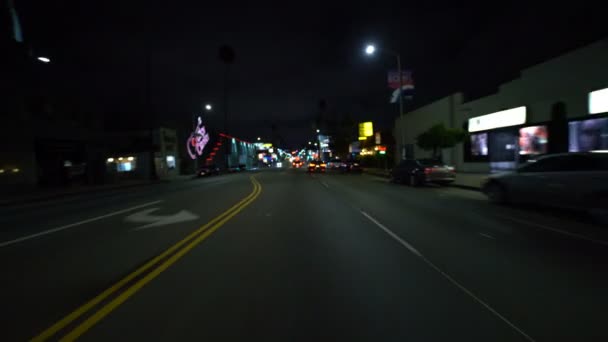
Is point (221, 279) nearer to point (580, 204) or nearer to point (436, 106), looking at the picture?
point (580, 204)

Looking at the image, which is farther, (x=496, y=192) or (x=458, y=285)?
(x=496, y=192)

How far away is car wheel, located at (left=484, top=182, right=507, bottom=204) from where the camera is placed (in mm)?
11398

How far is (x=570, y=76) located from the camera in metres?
19.4

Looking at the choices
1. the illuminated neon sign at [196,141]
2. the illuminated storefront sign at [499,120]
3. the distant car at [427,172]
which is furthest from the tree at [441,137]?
the illuminated neon sign at [196,141]

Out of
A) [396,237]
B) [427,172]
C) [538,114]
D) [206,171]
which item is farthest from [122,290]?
[206,171]

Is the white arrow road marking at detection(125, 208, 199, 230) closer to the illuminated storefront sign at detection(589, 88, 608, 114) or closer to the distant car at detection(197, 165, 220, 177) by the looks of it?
the illuminated storefront sign at detection(589, 88, 608, 114)

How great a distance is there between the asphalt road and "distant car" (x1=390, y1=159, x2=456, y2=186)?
31.3ft

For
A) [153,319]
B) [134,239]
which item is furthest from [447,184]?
[153,319]

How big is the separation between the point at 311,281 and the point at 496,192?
31.9ft

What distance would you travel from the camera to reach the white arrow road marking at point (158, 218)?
9.30m

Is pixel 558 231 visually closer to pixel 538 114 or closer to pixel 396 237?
pixel 396 237

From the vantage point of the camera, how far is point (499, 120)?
82.6ft

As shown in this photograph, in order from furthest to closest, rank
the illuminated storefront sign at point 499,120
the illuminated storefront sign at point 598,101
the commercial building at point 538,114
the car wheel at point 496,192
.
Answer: the illuminated storefront sign at point 499,120, the commercial building at point 538,114, the illuminated storefront sign at point 598,101, the car wheel at point 496,192

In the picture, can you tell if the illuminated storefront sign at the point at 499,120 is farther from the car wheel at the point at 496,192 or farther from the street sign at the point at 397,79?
the car wheel at the point at 496,192
